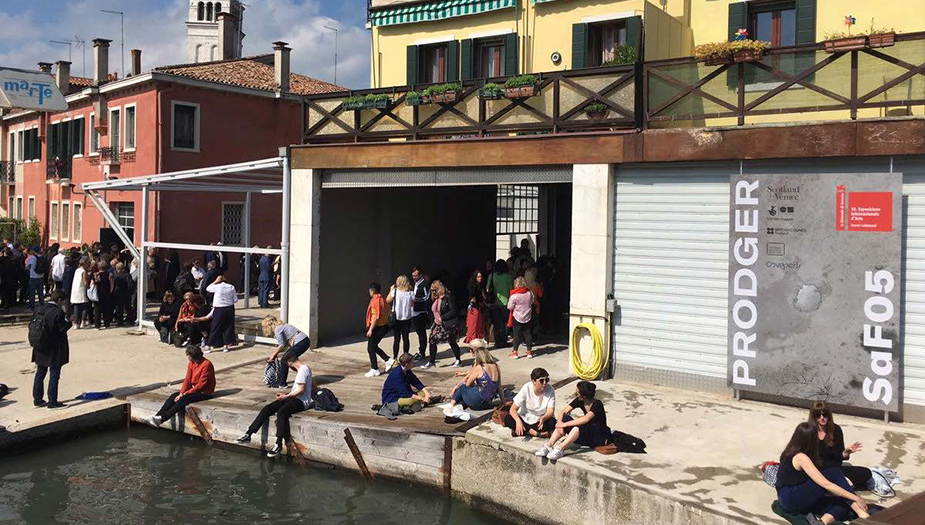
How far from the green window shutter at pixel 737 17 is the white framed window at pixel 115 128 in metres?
19.9

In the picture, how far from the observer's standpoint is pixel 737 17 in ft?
44.7

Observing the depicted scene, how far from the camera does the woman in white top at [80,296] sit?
1755 cm

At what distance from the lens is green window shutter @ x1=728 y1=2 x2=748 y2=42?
44.6ft

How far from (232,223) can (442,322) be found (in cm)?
1538

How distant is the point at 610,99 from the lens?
1194cm

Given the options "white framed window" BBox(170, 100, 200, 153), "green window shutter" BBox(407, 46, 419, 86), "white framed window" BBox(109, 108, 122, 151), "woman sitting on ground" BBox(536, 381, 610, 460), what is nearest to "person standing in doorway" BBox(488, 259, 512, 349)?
"green window shutter" BBox(407, 46, 419, 86)

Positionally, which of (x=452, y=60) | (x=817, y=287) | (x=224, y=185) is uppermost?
(x=452, y=60)

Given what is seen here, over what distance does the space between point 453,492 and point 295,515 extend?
1.77 metres

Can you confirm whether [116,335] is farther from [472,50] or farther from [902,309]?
[902,309]

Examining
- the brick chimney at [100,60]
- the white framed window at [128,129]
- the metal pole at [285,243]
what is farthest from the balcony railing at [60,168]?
the metal pole at [285,243]

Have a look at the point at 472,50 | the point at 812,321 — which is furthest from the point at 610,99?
the point at 472,50

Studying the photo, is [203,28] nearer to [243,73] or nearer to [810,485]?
[243,73]

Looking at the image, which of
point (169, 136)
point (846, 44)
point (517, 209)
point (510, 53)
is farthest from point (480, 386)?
point (169, 136)

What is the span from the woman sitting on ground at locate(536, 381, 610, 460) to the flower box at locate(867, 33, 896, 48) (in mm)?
5390
